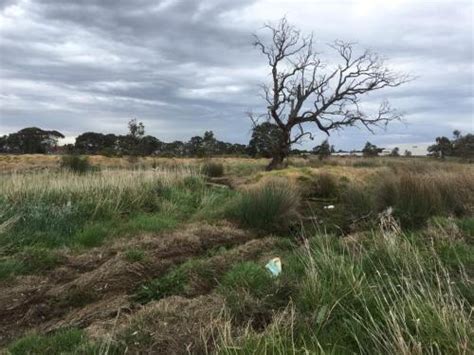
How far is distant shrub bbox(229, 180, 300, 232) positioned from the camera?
1173 centimetres

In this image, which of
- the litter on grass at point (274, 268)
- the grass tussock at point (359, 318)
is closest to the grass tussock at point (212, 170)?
the litter on grass at point (274, 268)

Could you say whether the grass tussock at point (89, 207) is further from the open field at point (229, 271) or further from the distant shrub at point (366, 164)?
the distant shrub at point (366, 164)

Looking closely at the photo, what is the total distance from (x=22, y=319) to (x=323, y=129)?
25.6 meters

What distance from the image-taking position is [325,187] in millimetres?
17828

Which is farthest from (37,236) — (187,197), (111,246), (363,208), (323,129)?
(323,129)

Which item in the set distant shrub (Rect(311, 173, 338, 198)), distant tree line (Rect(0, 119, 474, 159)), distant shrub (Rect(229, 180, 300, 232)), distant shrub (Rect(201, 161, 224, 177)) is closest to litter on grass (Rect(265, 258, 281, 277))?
distant shrub (Rect(229, 180, 300, 232))

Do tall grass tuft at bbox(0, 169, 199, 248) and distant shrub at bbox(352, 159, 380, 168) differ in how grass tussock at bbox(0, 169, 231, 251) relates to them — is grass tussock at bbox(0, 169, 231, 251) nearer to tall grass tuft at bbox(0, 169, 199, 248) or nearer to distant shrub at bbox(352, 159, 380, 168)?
tall grass tuft at bbox(0, 169, 199, 248)

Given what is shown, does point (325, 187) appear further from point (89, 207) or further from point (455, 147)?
point (455, 147)

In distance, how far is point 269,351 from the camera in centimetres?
391

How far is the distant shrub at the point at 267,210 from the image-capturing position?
38.5 feet

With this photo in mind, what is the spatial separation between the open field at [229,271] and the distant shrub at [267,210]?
1.4 inches

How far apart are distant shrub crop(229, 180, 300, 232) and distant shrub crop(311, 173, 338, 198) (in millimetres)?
5153

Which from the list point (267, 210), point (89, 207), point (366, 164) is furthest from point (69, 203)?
point (366, 164)

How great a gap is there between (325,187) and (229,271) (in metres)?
11.2
